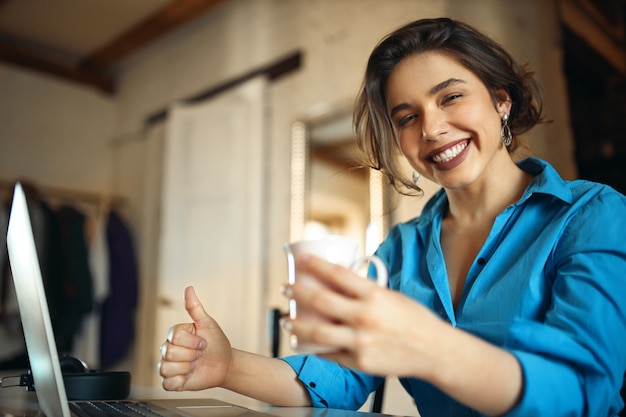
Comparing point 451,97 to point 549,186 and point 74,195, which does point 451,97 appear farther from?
point 74,195

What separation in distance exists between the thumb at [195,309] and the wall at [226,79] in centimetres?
125

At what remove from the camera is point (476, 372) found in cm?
56

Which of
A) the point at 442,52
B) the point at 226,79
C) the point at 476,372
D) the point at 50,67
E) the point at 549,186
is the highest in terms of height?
the point at 50,67

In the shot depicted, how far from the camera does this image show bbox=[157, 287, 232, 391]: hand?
2.76 ft

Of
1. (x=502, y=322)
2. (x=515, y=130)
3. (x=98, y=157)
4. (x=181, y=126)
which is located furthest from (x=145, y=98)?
(x=502, y=322)

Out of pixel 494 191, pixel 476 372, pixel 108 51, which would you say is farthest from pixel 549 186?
pixel 108 51

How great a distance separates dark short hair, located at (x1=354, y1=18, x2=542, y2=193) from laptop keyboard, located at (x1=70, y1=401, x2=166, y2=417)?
688 mm

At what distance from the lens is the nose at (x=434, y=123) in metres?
0.96

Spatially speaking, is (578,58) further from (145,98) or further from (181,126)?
(145,98)

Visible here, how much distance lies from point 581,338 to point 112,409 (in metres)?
0.67

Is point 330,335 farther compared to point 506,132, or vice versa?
point 506,132

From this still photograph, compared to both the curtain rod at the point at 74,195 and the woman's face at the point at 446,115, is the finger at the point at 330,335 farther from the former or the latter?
the curtain rod at the point at 74,195

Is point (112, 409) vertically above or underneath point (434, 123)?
underneath

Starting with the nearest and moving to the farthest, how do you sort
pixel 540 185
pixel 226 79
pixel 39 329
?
pixel 39 329 → pixel 540 185 → pixel 226 79
